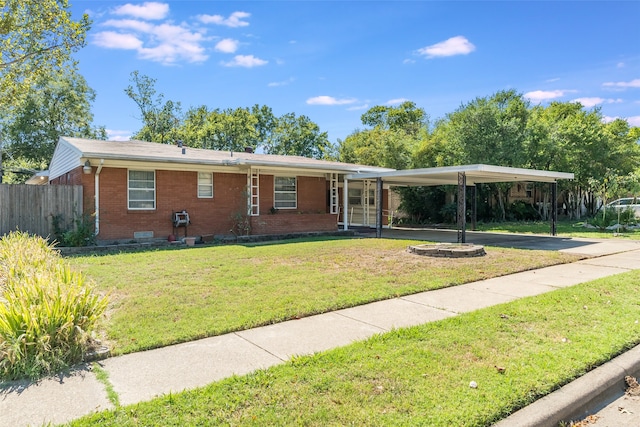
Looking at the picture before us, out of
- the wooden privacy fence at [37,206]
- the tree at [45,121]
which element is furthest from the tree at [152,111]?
the wooden privacy fence at [37,206]

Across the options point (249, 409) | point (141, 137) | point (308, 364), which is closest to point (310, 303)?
point (308, 364)

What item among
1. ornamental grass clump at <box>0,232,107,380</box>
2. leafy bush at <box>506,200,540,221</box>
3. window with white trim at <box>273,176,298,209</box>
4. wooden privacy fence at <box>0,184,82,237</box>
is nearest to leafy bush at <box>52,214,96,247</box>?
wooden privacy fence at <box>0,184,82,237</box>

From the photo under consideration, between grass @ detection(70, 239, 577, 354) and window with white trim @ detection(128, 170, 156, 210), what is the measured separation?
3078 millimetres

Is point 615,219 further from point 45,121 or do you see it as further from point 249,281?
point 45,121

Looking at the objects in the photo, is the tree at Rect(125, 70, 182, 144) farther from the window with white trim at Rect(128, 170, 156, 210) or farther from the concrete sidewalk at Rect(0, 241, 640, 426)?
the concrete sidewalk at Rect(0, 241, 640, 426)

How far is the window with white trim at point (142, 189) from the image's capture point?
43.7 ft

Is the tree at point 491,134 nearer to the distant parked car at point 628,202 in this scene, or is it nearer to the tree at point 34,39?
the distant parked car at point 628,202

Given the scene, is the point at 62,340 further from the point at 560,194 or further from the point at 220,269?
the point at 560,194

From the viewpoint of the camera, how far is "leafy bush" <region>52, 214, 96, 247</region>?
11.5 metres

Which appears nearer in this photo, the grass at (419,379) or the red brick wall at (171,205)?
the grass at (419,379)

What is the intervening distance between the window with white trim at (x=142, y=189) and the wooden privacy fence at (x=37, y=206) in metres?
1.52

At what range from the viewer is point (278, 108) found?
47.2 meters

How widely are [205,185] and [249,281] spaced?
28.3ft

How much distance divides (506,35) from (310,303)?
522 inches
